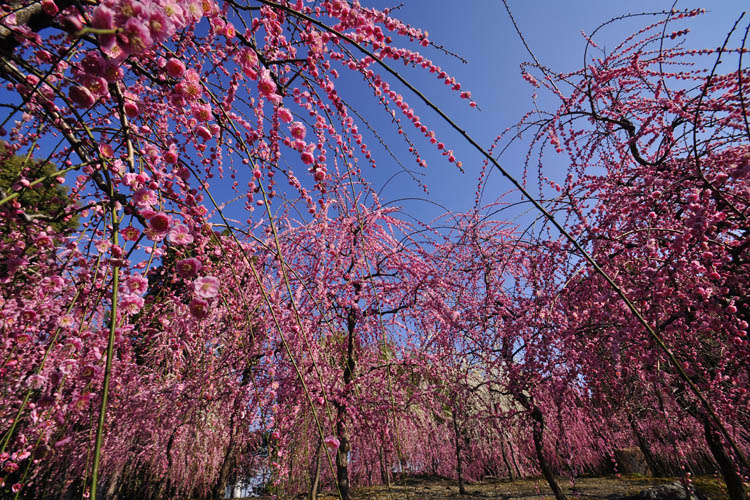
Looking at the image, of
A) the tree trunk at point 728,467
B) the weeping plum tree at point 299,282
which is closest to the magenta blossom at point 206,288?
the weeping plum tree at point 299,282

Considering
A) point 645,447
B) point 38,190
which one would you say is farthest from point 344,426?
point 645,447

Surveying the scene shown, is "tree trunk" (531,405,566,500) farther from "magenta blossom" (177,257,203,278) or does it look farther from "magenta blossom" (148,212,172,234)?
"magenta blossom" (148,212,172,234)

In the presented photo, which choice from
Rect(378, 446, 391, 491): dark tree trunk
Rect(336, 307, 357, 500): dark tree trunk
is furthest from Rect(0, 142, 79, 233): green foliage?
Rect(336, 307, 357, 500): dark tree trunk

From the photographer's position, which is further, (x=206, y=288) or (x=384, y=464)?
(x=384, y=464)

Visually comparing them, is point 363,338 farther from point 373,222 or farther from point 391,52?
point 391,52

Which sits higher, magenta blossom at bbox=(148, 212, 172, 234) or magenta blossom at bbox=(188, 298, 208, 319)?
magenta blossom at bbox=(148, 212, 172, 234)

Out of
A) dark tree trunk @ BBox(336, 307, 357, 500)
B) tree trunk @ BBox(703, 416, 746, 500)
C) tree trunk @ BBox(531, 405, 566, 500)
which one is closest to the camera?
tree trunk @ BBox(703, 416, 746, 500)

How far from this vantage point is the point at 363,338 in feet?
19.0

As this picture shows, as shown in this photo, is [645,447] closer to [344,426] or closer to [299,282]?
[344,426]

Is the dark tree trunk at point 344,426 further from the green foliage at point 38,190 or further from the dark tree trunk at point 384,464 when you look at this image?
the green foliage at point 38,190

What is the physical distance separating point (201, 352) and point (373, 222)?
11.2 feet

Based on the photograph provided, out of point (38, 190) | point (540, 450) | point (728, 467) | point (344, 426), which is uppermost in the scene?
point (38, 190)

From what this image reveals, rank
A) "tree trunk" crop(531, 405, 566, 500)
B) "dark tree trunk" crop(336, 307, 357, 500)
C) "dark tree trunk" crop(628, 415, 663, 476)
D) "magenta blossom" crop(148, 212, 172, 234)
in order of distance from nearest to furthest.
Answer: "magenta blossom" crop(148, 212, 172, 234) → "dark tree trunk" crop(336, 307, 357, 500) → "tree trunk" crop(531, 405, 566, 500) → "dark tree trunk" crop(628, 415, 663, 476)

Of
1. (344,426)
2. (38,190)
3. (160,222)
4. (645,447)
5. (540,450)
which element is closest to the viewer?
(160,222)
